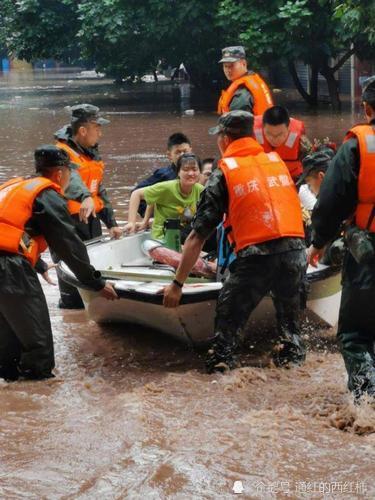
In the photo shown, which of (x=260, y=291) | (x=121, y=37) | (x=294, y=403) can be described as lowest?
(x=294, y=403)

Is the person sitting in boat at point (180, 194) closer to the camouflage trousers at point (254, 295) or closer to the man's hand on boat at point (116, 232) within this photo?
the man's hand on boat at point (116, 232)

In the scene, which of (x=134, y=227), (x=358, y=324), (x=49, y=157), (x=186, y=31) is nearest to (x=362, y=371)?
(x=358, y=324)

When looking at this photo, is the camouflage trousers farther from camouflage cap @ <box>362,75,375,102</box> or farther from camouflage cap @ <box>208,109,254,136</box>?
camouflage cap @ <box>362,75,375,102</box>

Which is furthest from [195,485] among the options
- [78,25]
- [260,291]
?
[78,25]

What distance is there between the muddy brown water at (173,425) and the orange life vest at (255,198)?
875 millimetres

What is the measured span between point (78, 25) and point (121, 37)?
172 inches

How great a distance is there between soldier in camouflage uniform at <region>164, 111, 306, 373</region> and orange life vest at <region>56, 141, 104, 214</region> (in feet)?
6.30

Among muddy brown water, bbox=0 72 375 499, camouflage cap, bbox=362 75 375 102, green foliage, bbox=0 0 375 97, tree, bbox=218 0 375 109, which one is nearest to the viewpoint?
muddy brown water, bbox=0 72 375 499

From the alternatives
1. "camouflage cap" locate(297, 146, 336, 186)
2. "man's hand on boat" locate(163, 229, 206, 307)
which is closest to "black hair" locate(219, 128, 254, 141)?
"man's hand on boat" locate(163, 229, 206, 307)

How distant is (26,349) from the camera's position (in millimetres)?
5707

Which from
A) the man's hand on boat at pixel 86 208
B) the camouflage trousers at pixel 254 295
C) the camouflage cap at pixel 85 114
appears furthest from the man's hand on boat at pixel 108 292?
the camouflage cap at pixel 85 114

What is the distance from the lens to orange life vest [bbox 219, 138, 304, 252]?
5.40m

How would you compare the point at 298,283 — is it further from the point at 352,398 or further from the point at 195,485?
the point at 195,485

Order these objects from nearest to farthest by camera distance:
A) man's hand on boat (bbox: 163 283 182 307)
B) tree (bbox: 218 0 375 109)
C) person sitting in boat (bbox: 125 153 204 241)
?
man's hand on boat (bbox: 163 283 182 307), person sitting in boat (bbox: 125 153 204 241), tree (bbox: 218 0 375 109)
